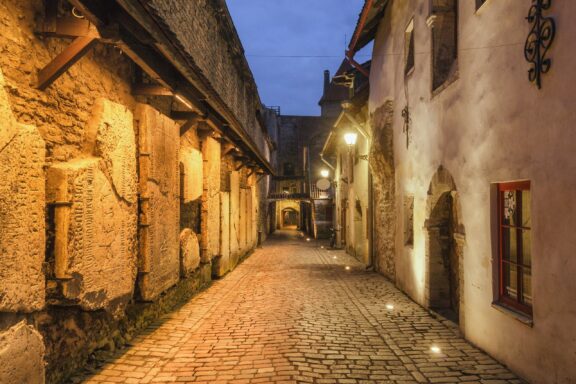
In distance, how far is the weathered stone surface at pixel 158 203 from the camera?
6113 mm

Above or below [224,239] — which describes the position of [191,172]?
above

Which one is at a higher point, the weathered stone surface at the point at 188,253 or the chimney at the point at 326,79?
the chimney at the point at 326,79

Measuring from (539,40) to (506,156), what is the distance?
1.24m

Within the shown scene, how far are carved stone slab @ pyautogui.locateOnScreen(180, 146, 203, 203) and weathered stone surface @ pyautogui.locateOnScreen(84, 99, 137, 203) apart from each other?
103 inches

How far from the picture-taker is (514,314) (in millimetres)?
4727

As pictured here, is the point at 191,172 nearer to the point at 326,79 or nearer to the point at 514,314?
the point at 514,314

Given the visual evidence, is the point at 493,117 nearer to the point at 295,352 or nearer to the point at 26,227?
the point at 295,352

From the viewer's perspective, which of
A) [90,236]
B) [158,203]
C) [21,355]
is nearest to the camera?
[21,355]

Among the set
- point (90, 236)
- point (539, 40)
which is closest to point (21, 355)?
point (90, 236)

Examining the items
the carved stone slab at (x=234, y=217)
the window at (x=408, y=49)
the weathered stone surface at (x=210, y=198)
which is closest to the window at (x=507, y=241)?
the window at (x=408, y=49)

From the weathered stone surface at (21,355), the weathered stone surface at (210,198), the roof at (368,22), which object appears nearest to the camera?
the weathered stone surface at (21,355)

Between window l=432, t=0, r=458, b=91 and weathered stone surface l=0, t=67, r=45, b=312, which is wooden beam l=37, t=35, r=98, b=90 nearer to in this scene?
weathered stone surface l=0, t=67, r=45, b=312

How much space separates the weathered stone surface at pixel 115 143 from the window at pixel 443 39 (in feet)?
15.3

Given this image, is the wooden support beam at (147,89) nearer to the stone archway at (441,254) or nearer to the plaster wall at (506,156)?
the plaster wall at (506,156)
